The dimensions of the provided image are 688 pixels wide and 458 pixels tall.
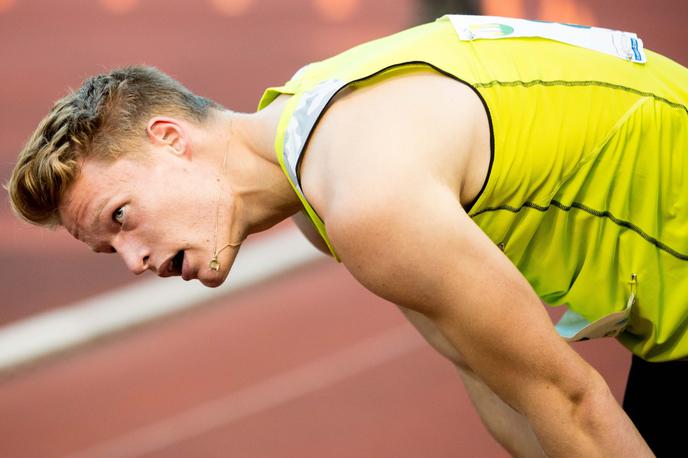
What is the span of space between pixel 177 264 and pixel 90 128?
11.4 inches

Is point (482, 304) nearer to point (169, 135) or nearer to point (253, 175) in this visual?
point (253, 175)

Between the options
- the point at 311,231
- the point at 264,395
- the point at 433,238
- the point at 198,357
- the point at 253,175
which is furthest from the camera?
the point at 198,357

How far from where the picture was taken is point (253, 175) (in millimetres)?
1653

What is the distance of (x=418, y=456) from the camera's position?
277 centimetres

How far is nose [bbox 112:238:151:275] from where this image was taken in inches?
67.4

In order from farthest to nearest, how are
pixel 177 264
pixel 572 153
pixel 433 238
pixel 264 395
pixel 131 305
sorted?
pixel 131 305 < pixel 264 395 < pixel 177 264 < pixel 572 153 < pixel 433 238

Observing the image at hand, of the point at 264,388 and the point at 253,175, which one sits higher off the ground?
the point at 253,175

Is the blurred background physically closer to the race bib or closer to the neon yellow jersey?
the neon yellow jersey

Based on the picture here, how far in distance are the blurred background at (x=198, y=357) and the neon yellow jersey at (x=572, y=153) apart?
4.36 feet

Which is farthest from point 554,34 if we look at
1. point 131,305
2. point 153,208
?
point 131,305

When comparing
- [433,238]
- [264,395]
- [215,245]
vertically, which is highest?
[433,238]

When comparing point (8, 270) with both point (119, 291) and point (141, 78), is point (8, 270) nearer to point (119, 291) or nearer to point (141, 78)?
point (119, 291)

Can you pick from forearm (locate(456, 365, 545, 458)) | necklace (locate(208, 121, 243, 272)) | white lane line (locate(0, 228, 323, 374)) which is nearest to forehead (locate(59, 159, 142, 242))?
necklace (locate(208, 121, 243, 272))

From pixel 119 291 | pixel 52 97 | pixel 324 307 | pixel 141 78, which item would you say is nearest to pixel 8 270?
pixel 119 291
